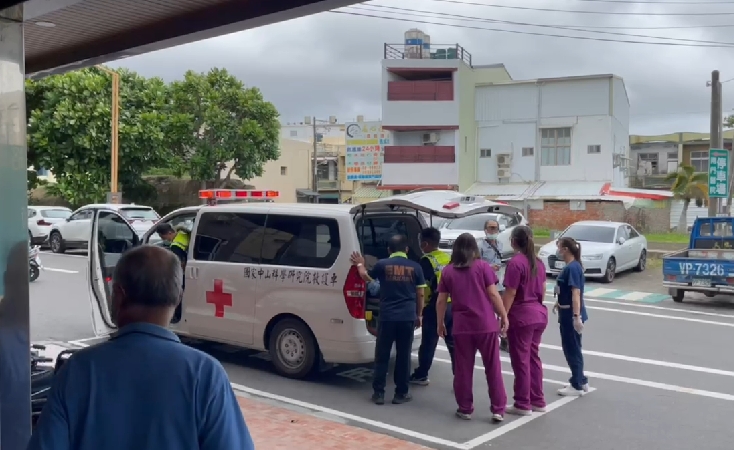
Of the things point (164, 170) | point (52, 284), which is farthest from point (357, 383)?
point (164, 170)

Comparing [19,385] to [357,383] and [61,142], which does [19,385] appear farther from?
[61,142]

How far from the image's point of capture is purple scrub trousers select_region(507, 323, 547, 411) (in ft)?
23.9

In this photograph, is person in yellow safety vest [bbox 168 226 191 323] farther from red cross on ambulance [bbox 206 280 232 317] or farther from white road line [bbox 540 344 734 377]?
white road line [bbox 540 344 734 377]

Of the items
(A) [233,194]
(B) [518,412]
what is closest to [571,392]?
(B) [518,412]

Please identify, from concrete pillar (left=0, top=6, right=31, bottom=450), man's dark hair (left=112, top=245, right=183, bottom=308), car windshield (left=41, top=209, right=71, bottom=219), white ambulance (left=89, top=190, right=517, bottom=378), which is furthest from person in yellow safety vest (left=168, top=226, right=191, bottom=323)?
car windshield (left=41, top=209, right=71, bottom=219)

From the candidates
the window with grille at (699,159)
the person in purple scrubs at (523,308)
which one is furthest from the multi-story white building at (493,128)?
the person in purple scrubs at (523,308)

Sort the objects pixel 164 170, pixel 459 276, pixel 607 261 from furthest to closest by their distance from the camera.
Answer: pixel 164 170
pixel 607 261
pixel 459 276

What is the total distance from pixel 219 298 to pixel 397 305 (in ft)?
8.15

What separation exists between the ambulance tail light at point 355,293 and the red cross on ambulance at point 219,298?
1632mm

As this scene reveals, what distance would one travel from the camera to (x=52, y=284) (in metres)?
16.8

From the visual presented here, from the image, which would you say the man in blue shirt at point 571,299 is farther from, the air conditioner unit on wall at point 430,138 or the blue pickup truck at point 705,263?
the air conditioner unit on wall at point 430,138

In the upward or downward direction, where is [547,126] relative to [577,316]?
upward

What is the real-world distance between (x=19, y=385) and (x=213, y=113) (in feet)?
95.7

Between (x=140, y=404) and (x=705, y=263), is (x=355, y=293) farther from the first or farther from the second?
(x=705, y=263)
